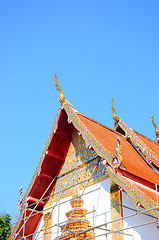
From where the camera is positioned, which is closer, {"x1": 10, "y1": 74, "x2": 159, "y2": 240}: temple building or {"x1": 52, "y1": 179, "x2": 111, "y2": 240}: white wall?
{"x1": 10, "y1": 74, "x2": 159, "y2": 240}: temple building

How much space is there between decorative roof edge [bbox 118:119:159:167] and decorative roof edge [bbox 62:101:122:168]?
63.1 inches

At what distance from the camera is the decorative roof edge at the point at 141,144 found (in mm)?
8112

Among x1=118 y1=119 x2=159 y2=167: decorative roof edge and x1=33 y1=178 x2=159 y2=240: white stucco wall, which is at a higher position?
x1=118 y1=119 x2=159 y2=167: decorative roof edge

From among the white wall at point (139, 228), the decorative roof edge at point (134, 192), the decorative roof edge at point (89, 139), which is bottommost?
the white wall at point (139, 228)

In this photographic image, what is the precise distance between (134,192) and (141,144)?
2855mm

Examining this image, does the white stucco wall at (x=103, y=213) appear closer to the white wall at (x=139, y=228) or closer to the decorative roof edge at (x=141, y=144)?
the white wall at (x=139, y=228)

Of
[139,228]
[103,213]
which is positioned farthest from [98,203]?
[139,228]

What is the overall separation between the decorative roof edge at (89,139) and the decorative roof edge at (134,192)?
19 centimetres


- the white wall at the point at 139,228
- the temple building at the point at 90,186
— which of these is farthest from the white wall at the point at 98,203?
the white wall at the point at 139,228

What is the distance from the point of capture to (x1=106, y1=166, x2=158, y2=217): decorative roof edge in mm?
5699

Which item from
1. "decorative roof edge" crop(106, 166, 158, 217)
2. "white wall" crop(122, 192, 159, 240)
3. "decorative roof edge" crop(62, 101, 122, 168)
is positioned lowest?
"white wall" crop(122, 192, 159, 240)

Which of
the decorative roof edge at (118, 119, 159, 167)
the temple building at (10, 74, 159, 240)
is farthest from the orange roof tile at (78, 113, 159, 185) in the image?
the decorative roof edge at (118, 119, 159, 167)

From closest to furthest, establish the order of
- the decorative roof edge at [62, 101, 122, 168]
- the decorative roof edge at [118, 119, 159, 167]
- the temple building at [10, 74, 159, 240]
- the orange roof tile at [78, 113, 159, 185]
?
the temple building at [10, 74, 159, 240]
the decorative roof edge at [62, 101, 122, 168]
the orange roof tile at [78, 113, 159, 185]
the decorative roof edge at [118, 119, 159, 167]

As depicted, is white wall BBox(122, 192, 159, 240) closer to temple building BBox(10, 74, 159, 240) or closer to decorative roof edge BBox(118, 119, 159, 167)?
temple building BBox(10, 74, 159, 240)
